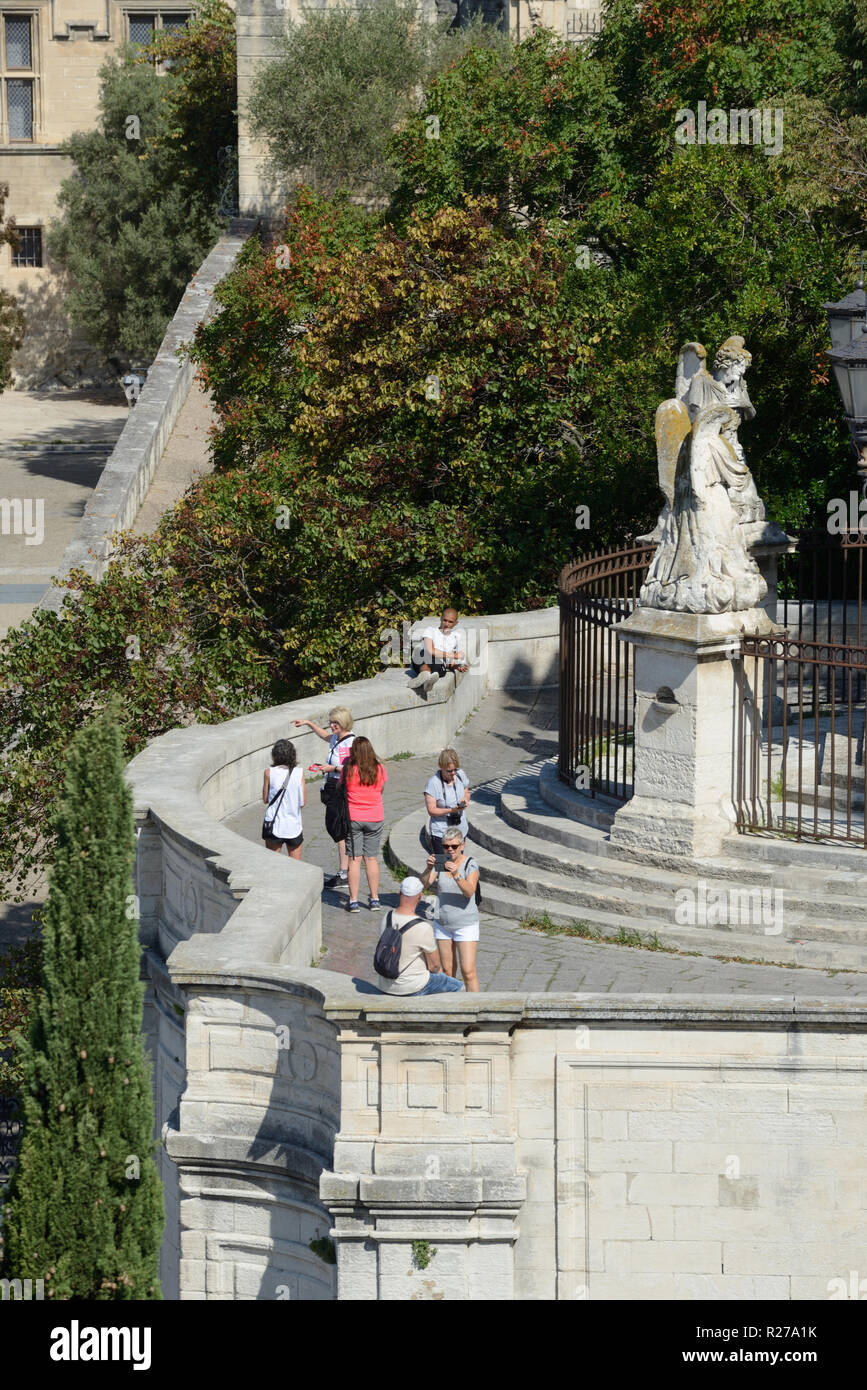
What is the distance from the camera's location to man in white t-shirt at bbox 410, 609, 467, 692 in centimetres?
1931

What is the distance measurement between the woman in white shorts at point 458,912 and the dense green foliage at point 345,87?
2850 cm

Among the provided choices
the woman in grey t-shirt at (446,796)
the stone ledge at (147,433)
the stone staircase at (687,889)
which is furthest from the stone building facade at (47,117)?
the woman in grey t-shirt at (446,796)

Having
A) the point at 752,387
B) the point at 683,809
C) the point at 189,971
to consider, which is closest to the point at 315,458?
the point at 752,387

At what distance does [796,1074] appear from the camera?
11.2m

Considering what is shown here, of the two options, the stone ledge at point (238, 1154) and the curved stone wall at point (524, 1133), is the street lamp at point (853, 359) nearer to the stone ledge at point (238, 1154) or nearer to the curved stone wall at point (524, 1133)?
the curved stone wall at point (524, 1133)

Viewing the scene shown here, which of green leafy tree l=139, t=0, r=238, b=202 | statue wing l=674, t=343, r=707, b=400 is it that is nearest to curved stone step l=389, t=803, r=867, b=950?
statue wing l=674, t=343, r=707, b=400

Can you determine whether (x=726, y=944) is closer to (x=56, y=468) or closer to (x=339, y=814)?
(x=339, y=814)

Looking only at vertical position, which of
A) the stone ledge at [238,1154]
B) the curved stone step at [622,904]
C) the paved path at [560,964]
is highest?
the curved stone step at [622,904]

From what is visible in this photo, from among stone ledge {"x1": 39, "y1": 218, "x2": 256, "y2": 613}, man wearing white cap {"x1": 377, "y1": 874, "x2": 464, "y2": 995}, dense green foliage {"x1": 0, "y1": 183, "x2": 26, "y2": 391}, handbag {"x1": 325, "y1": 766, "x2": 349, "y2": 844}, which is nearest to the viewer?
man wearing white cap {"x1": 377, "y1": 874, "x2": 464, "y2": 995}

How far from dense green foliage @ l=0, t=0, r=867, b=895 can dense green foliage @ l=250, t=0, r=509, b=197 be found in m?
11.9

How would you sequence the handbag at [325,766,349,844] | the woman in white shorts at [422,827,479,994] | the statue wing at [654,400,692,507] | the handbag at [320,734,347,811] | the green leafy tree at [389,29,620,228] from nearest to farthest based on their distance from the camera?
the woman in white shorts at [422,827,479,994] < the statue wing at [654,400,692,507] < the handbag at [325,766,349,844] < the handbag at [320,734,347,811] < the green leafy tree at [389,29,620,228]

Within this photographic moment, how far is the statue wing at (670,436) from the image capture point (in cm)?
1433

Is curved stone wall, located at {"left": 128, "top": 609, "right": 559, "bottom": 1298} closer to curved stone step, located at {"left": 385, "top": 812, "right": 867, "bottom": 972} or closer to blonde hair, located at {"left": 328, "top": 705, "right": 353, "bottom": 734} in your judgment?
blonde hair, located at {"left": 328, "top": 705, "right": 353, "bottom": 734}

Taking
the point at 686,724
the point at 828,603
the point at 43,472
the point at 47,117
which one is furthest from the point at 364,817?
the point at 47,117
